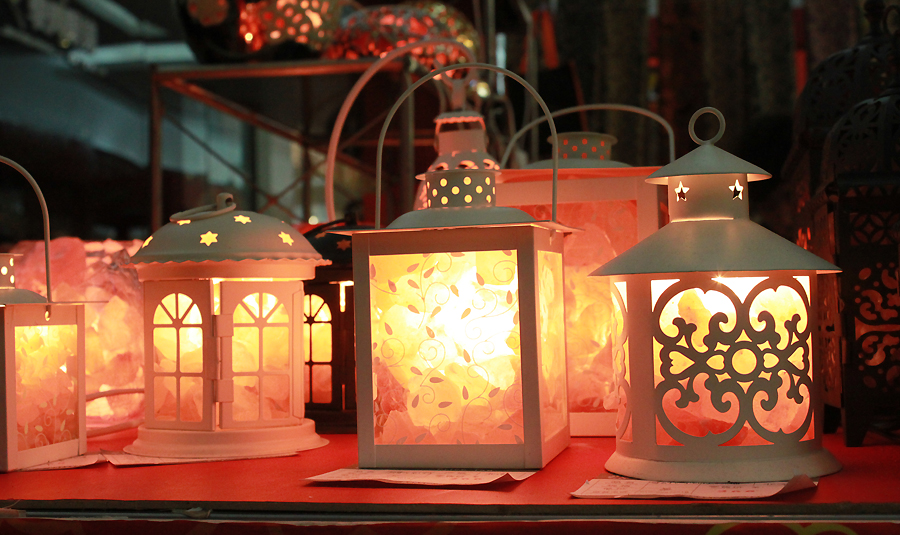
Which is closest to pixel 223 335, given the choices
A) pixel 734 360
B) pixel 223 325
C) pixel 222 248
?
pixel 223 325

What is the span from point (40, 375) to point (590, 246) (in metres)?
0.81

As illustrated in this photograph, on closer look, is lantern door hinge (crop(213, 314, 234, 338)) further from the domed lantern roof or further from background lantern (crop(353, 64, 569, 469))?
background lantern (crop(353, 64, 569, 469))

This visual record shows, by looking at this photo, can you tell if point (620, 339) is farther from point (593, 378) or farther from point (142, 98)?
point (142, 98)

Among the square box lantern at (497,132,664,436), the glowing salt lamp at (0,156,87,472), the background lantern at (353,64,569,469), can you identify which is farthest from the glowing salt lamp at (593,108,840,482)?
the glowing salt lamp at (0,156,87,472)

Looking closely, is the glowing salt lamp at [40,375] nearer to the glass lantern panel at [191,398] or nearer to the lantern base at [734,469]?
the glass lantern panel at [191,398]

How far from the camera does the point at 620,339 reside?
105cm

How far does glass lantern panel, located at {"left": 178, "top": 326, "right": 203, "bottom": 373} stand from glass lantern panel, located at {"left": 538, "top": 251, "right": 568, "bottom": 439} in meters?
0.49

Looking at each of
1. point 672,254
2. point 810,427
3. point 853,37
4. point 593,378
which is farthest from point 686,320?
point 853,37

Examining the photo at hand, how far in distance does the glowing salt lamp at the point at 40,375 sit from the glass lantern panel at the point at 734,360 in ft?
2.60

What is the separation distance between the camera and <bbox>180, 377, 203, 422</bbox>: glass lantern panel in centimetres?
119

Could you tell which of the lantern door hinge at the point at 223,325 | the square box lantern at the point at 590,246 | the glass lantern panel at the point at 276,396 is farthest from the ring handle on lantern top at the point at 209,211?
the square box lantern at the point at 590,246

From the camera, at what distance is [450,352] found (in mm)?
1063

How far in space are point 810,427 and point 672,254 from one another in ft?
0.88

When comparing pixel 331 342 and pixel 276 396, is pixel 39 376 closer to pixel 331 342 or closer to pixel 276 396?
pixel 276 396
